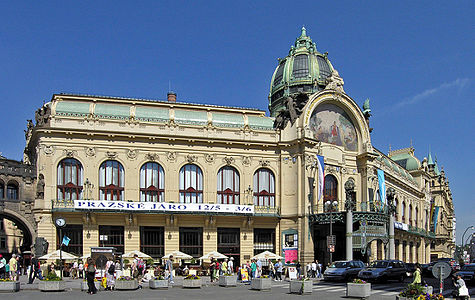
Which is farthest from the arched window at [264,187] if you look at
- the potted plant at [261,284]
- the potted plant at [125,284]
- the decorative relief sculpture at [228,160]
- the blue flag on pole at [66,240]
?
the potted plant at [125,284]

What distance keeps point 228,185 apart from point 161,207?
7.84 meters

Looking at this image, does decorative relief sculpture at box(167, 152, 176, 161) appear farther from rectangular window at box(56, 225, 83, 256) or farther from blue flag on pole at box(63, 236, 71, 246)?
blue flag on pole at box(63, 236, 71, 246)

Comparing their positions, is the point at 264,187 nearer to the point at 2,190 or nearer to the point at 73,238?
the point at 73,238

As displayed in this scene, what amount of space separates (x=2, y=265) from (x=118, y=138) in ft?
64.8

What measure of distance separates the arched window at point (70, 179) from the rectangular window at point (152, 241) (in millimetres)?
7056

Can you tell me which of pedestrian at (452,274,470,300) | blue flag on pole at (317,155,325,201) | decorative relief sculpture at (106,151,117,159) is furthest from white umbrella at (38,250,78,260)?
pedestrian at (452,274,470,300)

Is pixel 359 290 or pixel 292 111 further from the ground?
pixel 292 111

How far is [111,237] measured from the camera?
169 feet

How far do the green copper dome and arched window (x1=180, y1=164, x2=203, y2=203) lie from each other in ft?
69.3

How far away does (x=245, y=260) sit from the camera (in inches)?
2170

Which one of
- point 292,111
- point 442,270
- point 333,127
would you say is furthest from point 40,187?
point 442,270

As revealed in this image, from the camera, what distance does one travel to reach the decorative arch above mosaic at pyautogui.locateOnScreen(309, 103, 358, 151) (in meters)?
59.6

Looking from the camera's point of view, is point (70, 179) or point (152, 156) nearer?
point (70, 179)

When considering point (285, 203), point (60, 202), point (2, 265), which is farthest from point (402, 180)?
point (2, 265)
